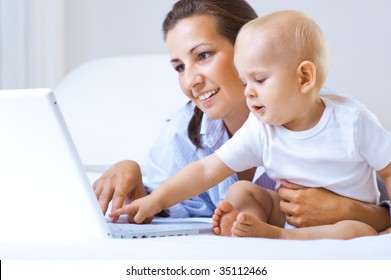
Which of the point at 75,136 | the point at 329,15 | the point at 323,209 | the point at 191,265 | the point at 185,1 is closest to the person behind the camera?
the point at 191,265

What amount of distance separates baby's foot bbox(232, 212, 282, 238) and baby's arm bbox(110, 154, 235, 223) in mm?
230

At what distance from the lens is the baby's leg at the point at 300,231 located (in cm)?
135

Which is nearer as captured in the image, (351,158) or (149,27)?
(351,158)

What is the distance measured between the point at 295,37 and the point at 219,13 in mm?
390

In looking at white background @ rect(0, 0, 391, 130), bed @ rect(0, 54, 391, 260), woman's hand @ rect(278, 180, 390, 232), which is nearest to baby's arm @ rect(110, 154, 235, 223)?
woman's hand @ rect(278, 180, 390, 232)

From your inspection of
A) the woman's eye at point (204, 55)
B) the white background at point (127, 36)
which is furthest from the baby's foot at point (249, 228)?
the white background at point (127, 36)

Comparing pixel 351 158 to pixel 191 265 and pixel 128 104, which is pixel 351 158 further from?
pixel 128 104

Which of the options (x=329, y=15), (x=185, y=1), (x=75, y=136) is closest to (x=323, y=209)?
(x=185, y=1)

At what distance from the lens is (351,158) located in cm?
149

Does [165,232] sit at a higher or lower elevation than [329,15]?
lower

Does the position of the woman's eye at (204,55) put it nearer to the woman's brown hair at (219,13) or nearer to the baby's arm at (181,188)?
the woman's brown hair at (219,13)

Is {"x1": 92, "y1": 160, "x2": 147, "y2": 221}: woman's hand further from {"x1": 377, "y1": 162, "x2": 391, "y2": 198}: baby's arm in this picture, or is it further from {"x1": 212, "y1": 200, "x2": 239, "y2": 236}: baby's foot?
{"x1": 377, "y1": 162, "x2": 391, "y2": 198}: baby's arm

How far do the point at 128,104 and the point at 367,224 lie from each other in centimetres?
149

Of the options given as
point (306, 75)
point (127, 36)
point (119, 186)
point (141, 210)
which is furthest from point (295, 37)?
point (127, 36)
